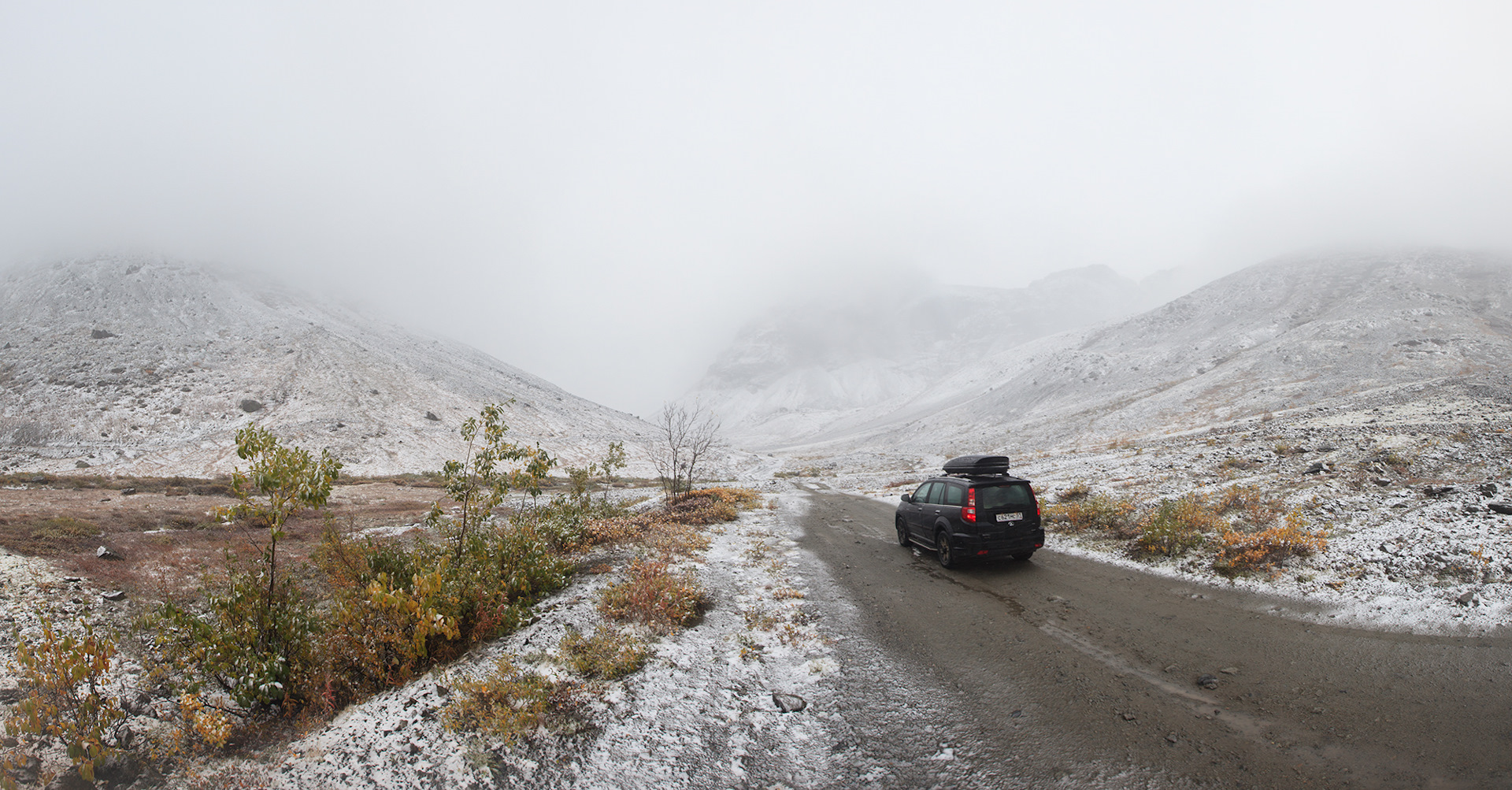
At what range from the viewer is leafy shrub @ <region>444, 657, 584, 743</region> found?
5.09m

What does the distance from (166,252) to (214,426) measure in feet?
169

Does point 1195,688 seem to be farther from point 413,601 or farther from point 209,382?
point 209,382

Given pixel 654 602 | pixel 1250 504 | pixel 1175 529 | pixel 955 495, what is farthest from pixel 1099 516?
pixel 654 602

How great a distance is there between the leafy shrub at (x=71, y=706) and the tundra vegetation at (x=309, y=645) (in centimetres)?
2

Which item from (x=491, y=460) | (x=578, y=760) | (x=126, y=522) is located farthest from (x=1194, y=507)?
(x=126, y=522)

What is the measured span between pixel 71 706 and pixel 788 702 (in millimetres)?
6538

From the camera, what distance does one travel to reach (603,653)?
6594 mm

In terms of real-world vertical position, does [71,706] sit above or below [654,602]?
above

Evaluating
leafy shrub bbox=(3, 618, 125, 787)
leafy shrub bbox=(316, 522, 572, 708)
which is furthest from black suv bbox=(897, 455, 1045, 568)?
leafy shrub bbox=(3, 618, 125, 787)

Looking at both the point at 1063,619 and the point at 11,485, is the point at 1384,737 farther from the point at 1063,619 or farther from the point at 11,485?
the point at 11,485

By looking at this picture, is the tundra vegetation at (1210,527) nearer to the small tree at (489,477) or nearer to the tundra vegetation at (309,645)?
the tundra vegetation at (309,645)

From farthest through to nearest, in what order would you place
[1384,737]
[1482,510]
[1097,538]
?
[1097,538] < [1482,510] < [1384,737]

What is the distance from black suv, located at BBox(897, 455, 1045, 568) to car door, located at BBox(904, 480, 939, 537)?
2.23 feet

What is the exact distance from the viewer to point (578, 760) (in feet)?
15.8
